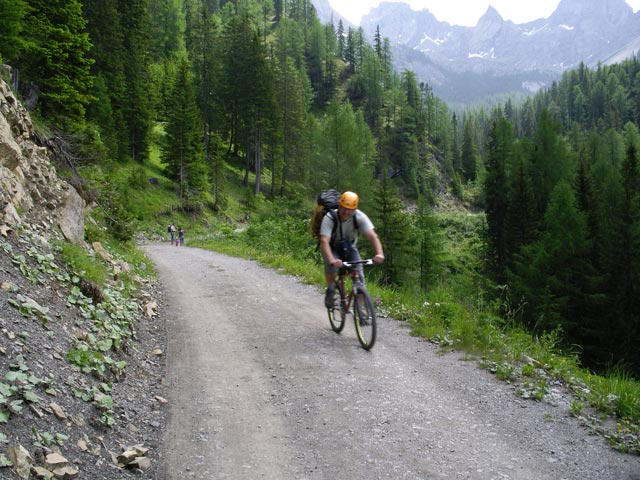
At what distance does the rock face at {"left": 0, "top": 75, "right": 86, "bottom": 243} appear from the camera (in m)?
8.11

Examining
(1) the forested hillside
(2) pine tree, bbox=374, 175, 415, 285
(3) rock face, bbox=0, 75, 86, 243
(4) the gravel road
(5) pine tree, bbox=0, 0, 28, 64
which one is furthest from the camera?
(2) pine tree, bbox=374, 175, 415, 285

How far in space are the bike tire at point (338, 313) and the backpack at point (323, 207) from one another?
1.09 metres

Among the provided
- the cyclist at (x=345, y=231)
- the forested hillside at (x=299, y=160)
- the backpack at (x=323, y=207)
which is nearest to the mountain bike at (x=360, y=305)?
the cyclist at (x=345, y=231)

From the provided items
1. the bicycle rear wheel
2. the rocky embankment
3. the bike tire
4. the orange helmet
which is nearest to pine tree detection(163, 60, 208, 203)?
the rocky embankment

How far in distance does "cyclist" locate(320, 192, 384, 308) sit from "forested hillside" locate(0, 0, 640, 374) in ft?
11.8

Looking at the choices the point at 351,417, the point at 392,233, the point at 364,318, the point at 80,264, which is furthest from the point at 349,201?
the point at 392,233

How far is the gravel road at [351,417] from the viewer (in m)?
4.21

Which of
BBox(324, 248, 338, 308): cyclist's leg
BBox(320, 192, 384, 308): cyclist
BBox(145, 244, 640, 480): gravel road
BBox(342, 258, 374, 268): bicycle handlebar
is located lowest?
BBox(145, 244, 640, 480): gravel road

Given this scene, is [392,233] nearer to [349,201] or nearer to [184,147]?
[349,201]

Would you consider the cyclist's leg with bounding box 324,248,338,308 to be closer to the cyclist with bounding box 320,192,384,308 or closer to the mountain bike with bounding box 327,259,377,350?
the mountain bike with bounding box 327,259,377,350

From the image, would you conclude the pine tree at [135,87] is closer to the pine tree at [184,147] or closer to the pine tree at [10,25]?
the pine tree at [184,147]

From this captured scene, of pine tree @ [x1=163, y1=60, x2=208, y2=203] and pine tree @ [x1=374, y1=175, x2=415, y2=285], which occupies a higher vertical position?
pine tree @ [x1=163, y1=60, x2=208, y2=203]

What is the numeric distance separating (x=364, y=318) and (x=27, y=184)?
7.18m

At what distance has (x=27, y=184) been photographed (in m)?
9.05
